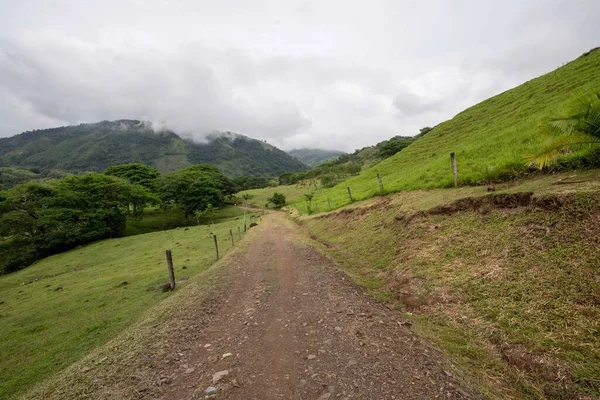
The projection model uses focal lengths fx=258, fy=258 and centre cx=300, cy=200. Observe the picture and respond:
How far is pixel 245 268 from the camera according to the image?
14.4m

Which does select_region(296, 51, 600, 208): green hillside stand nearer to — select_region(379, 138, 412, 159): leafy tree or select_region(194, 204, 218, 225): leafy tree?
select_region(379, 138, 412, 159): leafy tree

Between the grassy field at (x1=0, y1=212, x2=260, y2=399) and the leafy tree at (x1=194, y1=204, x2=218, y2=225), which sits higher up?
the leafy tree at (x1=194, y1=204, x2=218, y2=225)

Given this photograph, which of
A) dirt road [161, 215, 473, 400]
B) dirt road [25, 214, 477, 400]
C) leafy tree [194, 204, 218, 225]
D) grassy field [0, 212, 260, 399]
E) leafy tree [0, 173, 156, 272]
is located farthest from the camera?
leafy tree [194, 204, 218, 225]

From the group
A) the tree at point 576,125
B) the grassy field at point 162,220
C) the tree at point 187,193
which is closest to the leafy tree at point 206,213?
the grassy field at point 162,220

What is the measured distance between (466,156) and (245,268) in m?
17.6

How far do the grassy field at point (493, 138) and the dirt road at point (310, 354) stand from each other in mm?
8085

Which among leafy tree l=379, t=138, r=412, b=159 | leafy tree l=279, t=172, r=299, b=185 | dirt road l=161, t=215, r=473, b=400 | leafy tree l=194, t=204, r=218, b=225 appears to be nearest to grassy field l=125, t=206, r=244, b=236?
leafy tree l=194, t=204, r=218, b=225

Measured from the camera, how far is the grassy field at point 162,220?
55688mm

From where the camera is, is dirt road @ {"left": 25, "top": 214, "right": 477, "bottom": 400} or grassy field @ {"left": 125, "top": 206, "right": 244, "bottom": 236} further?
grassy field @ {"left": 125, "top": 206, "right": 244, "bottom": 236}

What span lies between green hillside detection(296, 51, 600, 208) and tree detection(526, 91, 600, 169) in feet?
1.40

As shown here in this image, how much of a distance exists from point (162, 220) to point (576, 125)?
68.5 metres

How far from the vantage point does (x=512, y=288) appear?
6.09 metres

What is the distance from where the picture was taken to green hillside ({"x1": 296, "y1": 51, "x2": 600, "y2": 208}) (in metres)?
13.6

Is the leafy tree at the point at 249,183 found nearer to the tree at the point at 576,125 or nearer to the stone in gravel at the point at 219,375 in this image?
the tree at the point at 576,125
